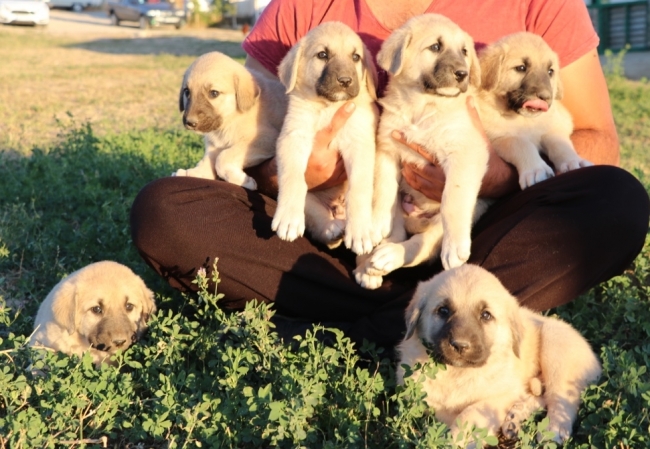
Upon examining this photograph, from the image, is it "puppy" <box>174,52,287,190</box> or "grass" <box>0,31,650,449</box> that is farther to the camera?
"puppy" <box>174,52,287,190</box>

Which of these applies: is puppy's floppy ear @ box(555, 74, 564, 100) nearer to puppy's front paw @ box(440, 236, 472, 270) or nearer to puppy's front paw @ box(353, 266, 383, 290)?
puppy's front paw @ box(440, 236, 472, 270)

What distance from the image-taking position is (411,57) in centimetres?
346

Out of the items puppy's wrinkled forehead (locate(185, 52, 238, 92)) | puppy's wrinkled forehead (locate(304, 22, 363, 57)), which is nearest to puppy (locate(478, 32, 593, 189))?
puppy's wrinkled forehead (locate(304, 22, 363, 57))

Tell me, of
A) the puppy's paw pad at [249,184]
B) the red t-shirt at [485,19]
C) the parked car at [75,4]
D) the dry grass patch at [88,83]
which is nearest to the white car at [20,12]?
the dry grass patch at [88,83]

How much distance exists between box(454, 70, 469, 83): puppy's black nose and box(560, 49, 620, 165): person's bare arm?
77cm

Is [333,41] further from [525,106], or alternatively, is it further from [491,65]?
[525,106]

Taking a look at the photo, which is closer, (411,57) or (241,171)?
(411,57)

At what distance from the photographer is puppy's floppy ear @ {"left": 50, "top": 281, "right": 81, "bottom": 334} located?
3297mm

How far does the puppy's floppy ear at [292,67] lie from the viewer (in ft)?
11.8

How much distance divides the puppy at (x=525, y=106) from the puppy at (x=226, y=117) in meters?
1.08

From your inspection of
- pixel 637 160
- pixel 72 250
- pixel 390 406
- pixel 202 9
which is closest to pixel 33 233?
pixel 72 250

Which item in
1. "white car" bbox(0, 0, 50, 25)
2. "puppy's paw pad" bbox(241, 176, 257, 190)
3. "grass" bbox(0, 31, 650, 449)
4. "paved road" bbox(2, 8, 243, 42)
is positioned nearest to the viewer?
"grass" bbox(0, 31, 650, 449)

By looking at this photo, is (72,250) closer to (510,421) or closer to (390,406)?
(390,406)

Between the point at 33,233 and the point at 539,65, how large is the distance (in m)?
2.92
